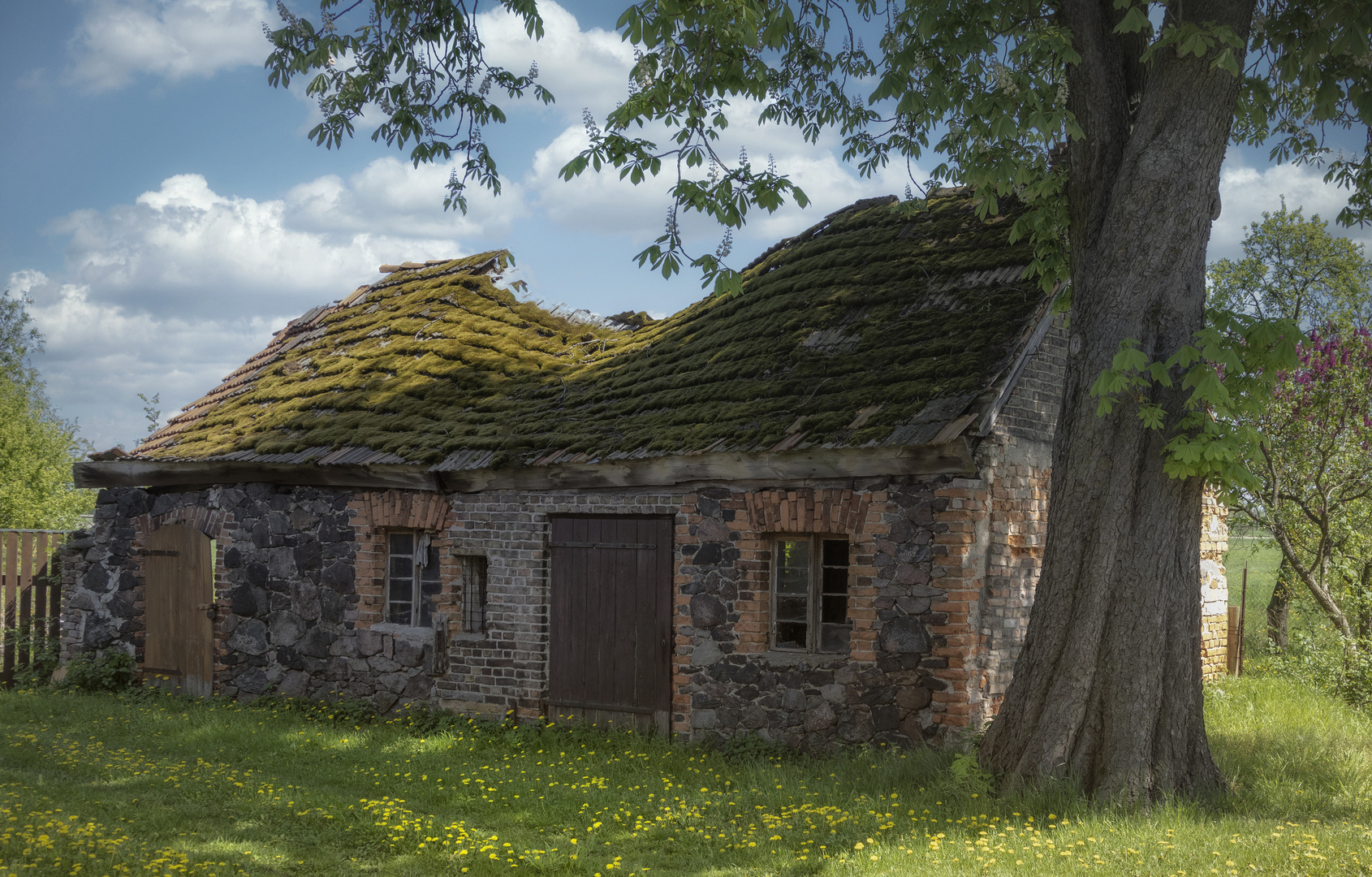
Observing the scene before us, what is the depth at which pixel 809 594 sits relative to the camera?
8023mm

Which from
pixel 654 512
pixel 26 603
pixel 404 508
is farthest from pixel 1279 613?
pixel 26 603

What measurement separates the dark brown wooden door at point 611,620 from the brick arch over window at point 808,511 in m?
1.01

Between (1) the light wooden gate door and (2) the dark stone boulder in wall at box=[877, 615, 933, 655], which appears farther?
(1) the light wooden gate door

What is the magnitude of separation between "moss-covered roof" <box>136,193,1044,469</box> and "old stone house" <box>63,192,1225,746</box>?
4 cm

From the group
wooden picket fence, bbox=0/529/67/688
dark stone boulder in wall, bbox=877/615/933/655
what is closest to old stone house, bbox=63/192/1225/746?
dark stone boulder in wall, bbox=877/615/933/655

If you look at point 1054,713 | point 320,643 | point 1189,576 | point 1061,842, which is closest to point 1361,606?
point 1189,576

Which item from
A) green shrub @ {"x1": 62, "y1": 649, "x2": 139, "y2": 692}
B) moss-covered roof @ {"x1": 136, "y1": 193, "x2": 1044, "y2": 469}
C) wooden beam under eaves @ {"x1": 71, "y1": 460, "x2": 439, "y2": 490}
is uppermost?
moss-covered roof @ {"x1": 136, "y1": 193, "x2": 1044, "y2": 469}

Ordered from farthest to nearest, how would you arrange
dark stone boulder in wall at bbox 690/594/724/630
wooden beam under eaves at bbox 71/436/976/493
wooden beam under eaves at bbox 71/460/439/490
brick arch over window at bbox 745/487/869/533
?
wooden beam under eaves at bbox 71/460/439/490 < dark stone boulder in wall at bbox 690/594/724/630 < brick arch over window at bbox 745/487/869/533 < wooden beam under eaves at bbox 71/436/976/493

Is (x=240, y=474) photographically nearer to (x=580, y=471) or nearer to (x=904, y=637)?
(x=580, y=471)

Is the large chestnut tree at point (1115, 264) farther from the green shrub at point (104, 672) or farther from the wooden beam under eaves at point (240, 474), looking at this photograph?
the green shrub at point (104, 672)

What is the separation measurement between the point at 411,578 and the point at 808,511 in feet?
15.8

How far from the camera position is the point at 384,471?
33.2 ft

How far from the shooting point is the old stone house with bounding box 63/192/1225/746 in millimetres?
7328

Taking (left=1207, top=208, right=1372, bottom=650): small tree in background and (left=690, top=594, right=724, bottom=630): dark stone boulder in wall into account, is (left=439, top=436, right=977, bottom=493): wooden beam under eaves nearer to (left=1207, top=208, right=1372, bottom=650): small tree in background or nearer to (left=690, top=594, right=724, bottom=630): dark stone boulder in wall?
(left=690, top=594, right=724, bottom=630): dark stone boulder in wall
